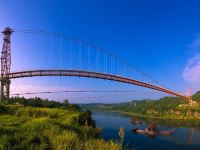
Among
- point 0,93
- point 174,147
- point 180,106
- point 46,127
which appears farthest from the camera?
point 180,106

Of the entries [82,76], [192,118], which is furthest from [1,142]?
[192,118]

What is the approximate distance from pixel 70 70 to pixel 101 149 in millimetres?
25843

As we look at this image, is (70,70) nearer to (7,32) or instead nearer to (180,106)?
(7,32)

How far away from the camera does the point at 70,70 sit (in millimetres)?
29703

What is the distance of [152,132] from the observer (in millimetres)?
45375

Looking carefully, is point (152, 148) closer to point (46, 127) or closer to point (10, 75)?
point (10, 75)

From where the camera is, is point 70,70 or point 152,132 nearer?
point 70,70

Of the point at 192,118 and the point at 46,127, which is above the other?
the point at 46,127

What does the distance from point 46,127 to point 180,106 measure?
10055 cm

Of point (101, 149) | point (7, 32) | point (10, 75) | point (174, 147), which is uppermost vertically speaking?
point (7, 32)

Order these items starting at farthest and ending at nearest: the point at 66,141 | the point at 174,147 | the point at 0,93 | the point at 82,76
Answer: the point at 174,147, the point at 82,76, the point at 0,93, the point at 66,141

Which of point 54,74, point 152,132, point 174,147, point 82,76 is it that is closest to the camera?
point 54,74

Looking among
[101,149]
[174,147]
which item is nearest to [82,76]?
[174,147]

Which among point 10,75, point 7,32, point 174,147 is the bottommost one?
point 174,147
